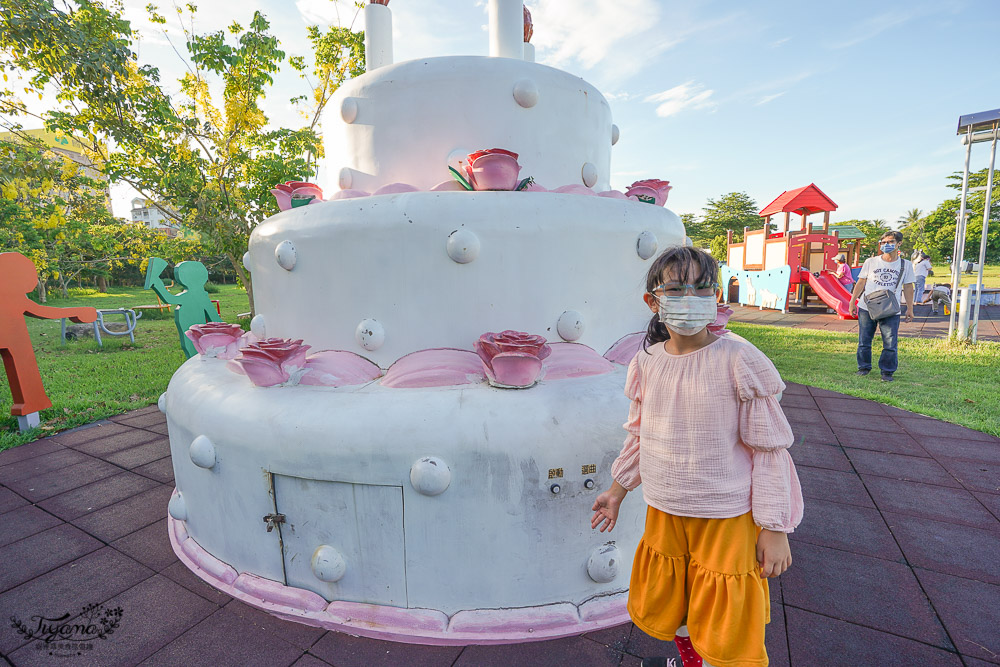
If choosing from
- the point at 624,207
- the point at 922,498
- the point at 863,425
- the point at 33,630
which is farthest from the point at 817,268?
the point at 33,630

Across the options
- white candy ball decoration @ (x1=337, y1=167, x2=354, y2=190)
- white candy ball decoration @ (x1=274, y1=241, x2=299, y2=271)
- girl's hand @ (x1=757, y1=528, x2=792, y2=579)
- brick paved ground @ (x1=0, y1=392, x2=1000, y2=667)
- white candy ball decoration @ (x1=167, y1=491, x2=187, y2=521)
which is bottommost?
brick paved ground @ (x1=0, y1=392, x2=1000, y2=667)

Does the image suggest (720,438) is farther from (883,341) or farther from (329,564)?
(883,341)

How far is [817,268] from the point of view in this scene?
51.7 feet

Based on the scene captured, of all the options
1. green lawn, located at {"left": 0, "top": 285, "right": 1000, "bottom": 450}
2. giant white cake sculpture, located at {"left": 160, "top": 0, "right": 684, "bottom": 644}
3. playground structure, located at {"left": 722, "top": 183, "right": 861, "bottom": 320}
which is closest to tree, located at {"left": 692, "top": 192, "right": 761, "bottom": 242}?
playground structure, located at {"left": 722, "top": 183, "right": 861, "bottom": 320}

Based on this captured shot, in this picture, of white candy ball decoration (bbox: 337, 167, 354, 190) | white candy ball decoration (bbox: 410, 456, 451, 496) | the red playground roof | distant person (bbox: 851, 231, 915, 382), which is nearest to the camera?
white candy ball decoration (bbox: 410, 456, 451, 496)

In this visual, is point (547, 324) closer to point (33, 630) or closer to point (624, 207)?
point (624, 207)

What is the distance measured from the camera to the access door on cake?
2.05 meters

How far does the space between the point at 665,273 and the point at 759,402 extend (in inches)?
18.5

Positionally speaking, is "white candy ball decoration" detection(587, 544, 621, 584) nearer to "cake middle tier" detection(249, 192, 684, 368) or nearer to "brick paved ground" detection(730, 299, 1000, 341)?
"cake middle tier" detection(249, 192, 684, 368)

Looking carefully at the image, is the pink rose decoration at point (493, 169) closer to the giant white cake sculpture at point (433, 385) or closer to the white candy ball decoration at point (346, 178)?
the giant white cake sculpture at point (433, 385)

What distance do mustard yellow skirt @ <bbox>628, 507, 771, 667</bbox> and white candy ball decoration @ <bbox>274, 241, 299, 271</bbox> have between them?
2.25 m

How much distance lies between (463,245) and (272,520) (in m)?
1.67

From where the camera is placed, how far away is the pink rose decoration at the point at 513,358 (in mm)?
2092

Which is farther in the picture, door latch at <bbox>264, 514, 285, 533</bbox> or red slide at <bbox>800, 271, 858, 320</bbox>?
red slide at <bbox>800, 271, 858, 320</bbox>
